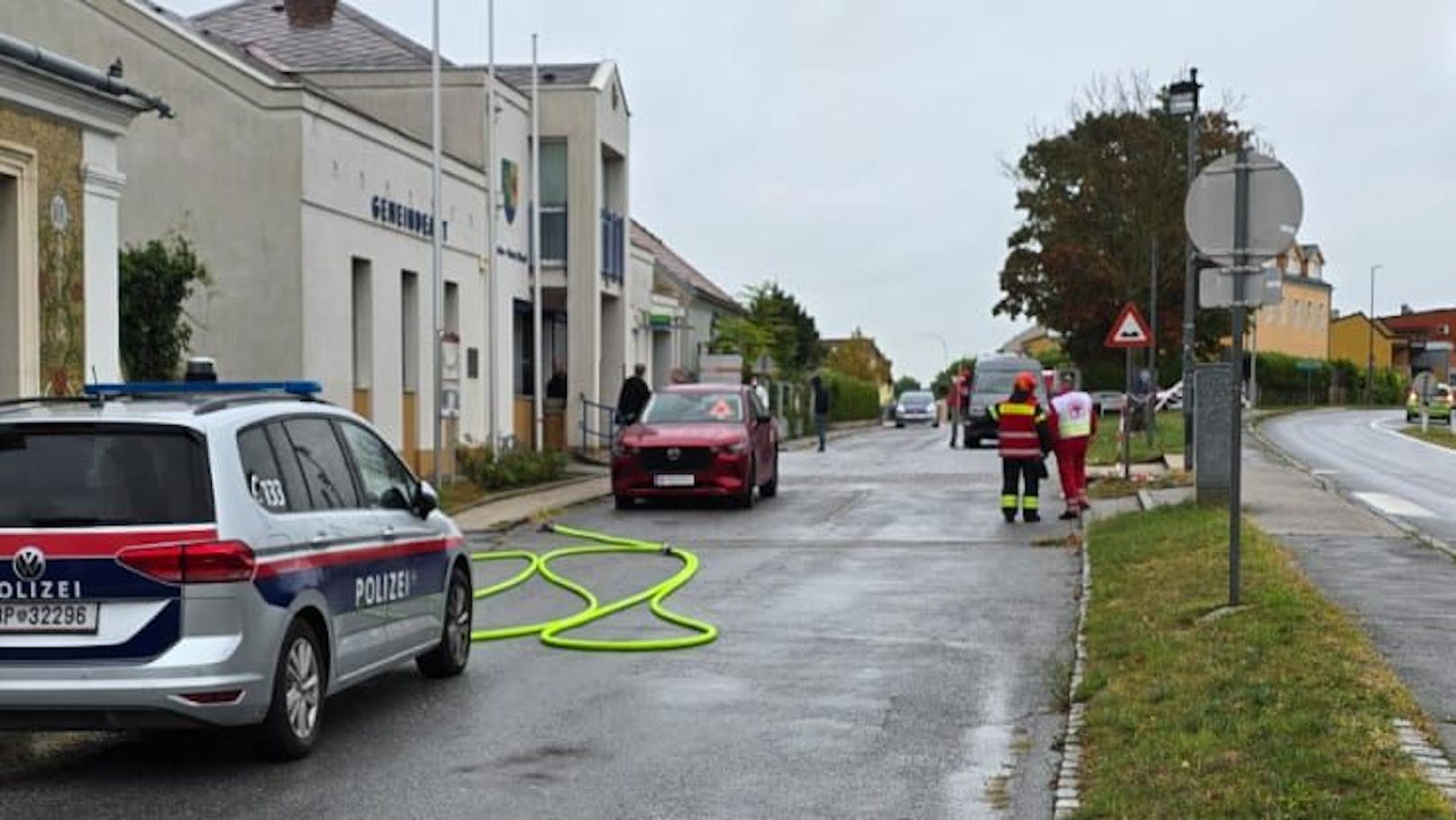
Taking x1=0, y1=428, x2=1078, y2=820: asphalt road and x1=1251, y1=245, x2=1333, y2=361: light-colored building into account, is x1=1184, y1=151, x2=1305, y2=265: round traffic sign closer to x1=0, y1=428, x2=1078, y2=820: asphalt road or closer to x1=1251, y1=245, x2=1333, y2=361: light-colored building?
x1=0, y1=428, x2=1078, y2=820: asphalt road

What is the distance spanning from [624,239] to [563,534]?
66.1 feet

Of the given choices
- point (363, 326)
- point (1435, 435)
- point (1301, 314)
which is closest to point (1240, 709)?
point (363, 326)

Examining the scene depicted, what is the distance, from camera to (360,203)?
81.1 feet

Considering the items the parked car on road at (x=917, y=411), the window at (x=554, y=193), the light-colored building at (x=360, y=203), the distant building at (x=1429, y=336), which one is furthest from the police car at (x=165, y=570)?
the distant building at (x=1429, y=336)

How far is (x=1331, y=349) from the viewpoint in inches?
5118

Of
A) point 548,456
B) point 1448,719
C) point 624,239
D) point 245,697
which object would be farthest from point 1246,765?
point 624,239

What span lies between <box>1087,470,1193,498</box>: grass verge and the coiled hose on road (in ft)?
24.9

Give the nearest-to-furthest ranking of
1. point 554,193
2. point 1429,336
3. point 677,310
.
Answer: point 554,193 → point 677,310 → point 1429,336

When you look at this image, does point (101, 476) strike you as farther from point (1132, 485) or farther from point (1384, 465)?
point (1384, 465)

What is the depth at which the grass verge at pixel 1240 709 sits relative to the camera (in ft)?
20.6

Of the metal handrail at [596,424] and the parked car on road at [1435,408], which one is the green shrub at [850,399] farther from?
the metal handrail at [596,424]

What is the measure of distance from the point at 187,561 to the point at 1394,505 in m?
19.1

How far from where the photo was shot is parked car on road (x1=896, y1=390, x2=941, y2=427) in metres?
76.2

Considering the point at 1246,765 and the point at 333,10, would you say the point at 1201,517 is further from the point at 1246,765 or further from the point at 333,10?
the point at 333,10
